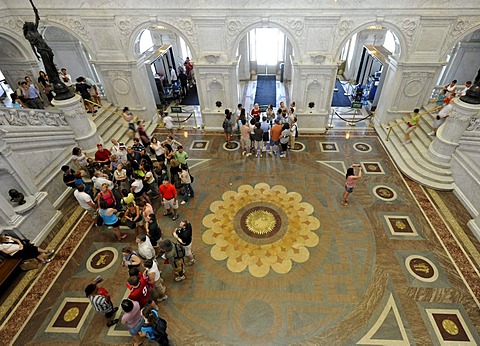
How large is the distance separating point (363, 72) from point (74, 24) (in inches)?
567

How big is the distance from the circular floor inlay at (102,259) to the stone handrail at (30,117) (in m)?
4.31

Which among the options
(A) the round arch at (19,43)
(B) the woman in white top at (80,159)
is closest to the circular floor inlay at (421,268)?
(B) the woman in white top at (80,159)

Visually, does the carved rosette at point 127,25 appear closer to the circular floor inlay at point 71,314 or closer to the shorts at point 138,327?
the circular floor inlay at point 71,314

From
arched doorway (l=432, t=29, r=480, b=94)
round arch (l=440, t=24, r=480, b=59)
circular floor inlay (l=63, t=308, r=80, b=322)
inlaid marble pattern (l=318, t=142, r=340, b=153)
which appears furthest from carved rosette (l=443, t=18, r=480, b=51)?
circular floor inlay (l=63, t=308, r=80, b=322)

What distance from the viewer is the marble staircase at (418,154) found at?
8.78m

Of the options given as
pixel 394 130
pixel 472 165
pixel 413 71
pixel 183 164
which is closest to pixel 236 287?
pixel 183 164

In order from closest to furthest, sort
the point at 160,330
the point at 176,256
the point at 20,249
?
the point at 160,330, the point at 176,256, the point at 20,249

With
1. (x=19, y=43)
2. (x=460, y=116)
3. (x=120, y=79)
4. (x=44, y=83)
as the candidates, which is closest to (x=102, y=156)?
(x=120, y=79)

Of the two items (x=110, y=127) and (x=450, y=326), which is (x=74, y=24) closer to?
(x=110, y=127)

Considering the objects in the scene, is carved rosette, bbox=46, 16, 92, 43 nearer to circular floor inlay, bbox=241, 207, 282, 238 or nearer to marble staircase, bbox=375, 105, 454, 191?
circular floor inlay, bbox=241, 207, 282, 238

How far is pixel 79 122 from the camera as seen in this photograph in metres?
9.30

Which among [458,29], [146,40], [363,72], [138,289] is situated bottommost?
[138,289]

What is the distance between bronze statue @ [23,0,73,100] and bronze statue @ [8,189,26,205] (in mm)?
3502

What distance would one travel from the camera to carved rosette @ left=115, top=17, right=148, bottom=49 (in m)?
10.0
